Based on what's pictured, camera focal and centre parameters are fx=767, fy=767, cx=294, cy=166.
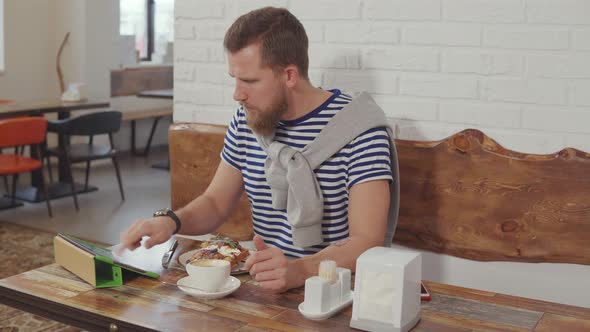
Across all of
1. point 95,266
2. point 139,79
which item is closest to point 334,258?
point 95,266

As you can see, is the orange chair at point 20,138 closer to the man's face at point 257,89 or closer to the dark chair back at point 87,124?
the dark chair back at point 87,124

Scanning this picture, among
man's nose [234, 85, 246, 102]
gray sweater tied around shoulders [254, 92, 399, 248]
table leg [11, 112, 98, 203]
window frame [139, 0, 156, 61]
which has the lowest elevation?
table leg [11, 112, 98, 203]

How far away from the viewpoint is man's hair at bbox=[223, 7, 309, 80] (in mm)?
2037

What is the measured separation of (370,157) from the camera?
81.2 inches

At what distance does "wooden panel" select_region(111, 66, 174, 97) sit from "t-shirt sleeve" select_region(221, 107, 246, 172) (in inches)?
235

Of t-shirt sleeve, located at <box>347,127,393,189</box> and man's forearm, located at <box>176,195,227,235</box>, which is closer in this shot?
t-shirt sleeve, located at <box>347,127,393,189</box>

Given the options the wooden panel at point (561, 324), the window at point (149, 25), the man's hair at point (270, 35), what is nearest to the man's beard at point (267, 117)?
the man's hair at point (270, 35)

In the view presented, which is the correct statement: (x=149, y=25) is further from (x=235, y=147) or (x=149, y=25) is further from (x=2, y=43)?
(x=235, y=147)

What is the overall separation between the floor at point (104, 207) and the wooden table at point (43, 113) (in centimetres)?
7

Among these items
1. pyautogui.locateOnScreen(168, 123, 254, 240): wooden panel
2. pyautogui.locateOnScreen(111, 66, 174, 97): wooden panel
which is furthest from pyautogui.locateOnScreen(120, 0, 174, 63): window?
pyautogui.locateOnScreen(168, 123, 254, 240): wooden panel

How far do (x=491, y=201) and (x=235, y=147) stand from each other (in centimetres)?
77

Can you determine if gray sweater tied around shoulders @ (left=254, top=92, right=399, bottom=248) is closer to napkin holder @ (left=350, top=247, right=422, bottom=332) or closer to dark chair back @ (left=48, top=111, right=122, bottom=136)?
napkin holder @ (left=350, top=247, right=422, bottom=332)

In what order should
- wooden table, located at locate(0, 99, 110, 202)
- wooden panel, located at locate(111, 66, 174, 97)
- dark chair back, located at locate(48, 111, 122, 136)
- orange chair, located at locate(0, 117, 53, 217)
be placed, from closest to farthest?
orange chair, located at locate(0, 117, 53, 217)
dark chair back, located at locate(48, 111, 122, 136)
wooden table, located at locate(0, 99, 110, 202)
wooden panel, located at locate(111, 66, 174, 97)

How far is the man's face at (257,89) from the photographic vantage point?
6.71 feet
